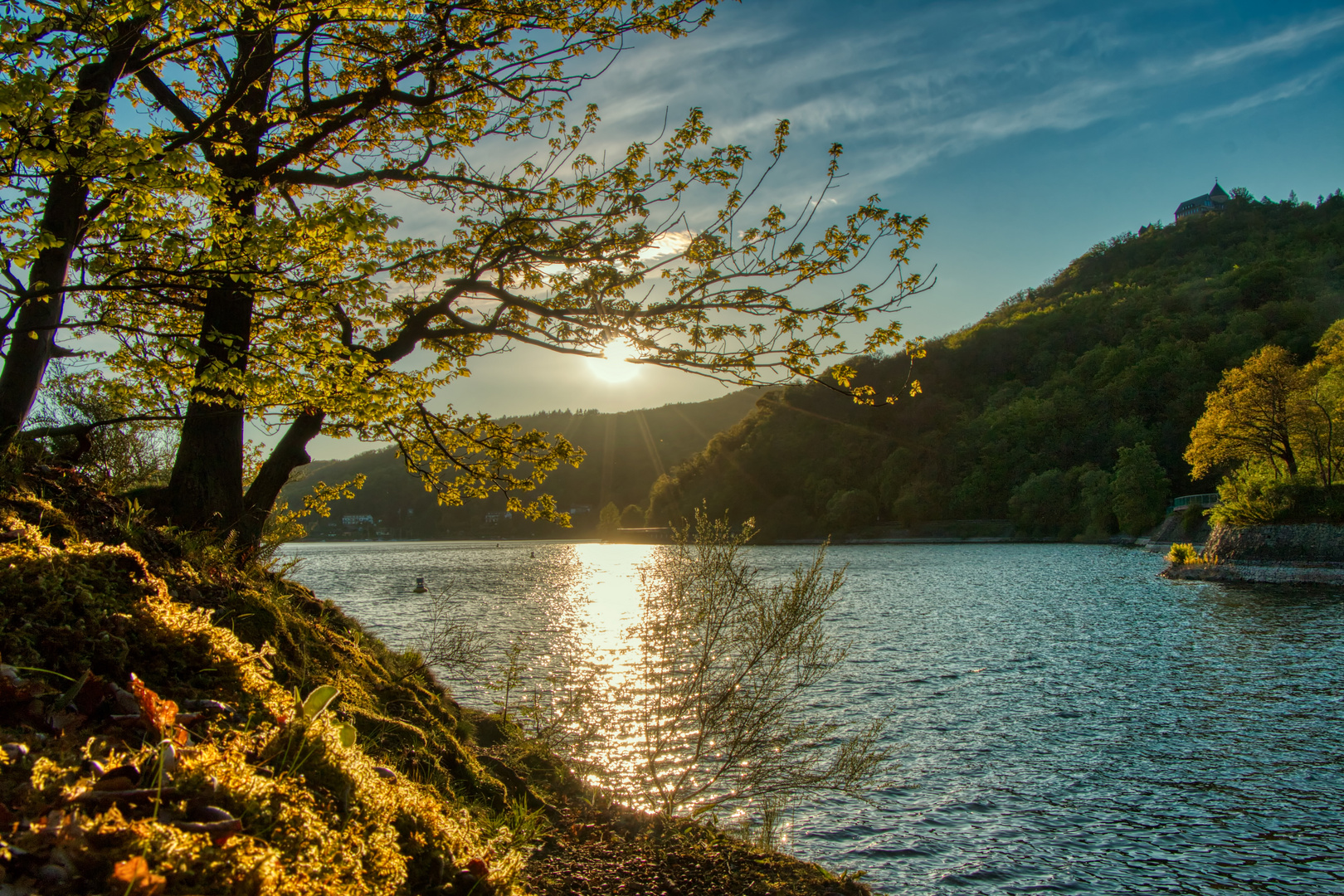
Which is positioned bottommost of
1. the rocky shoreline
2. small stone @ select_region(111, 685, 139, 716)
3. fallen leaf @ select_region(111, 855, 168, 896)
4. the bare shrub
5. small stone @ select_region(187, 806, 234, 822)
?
the rocky shoreline

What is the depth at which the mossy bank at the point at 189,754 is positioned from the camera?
179cm

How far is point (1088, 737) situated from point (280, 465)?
14837 mm

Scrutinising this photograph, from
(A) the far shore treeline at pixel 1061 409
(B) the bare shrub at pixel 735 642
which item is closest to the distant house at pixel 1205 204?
(A) the far shore treeline at pixel 1061 409

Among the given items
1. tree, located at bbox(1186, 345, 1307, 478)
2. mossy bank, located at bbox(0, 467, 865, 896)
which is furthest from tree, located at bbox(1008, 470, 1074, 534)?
mossy bank, located at bbox(0, 467, 865, 896)

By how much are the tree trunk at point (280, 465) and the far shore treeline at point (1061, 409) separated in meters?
89.9

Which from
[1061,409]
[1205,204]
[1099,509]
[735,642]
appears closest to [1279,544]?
[735,642]

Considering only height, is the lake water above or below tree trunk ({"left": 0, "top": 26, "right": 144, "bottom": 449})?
below

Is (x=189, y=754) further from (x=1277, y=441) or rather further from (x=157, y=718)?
(x=1277, y=441)

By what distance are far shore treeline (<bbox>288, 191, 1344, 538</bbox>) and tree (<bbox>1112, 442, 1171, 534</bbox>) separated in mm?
185

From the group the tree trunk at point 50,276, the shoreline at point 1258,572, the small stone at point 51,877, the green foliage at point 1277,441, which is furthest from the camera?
the green foliage at point 1277,441

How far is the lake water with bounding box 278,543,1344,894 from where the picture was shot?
8.75m

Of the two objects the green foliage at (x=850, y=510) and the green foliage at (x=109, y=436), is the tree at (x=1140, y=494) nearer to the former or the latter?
the green foliage at (x=850, y=510)

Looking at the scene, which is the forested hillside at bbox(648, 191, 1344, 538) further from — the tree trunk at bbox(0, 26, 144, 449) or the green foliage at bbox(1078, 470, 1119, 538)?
the tree trunk at bbox(0, 26, 144, 449)

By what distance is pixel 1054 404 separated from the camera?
116562 mm
